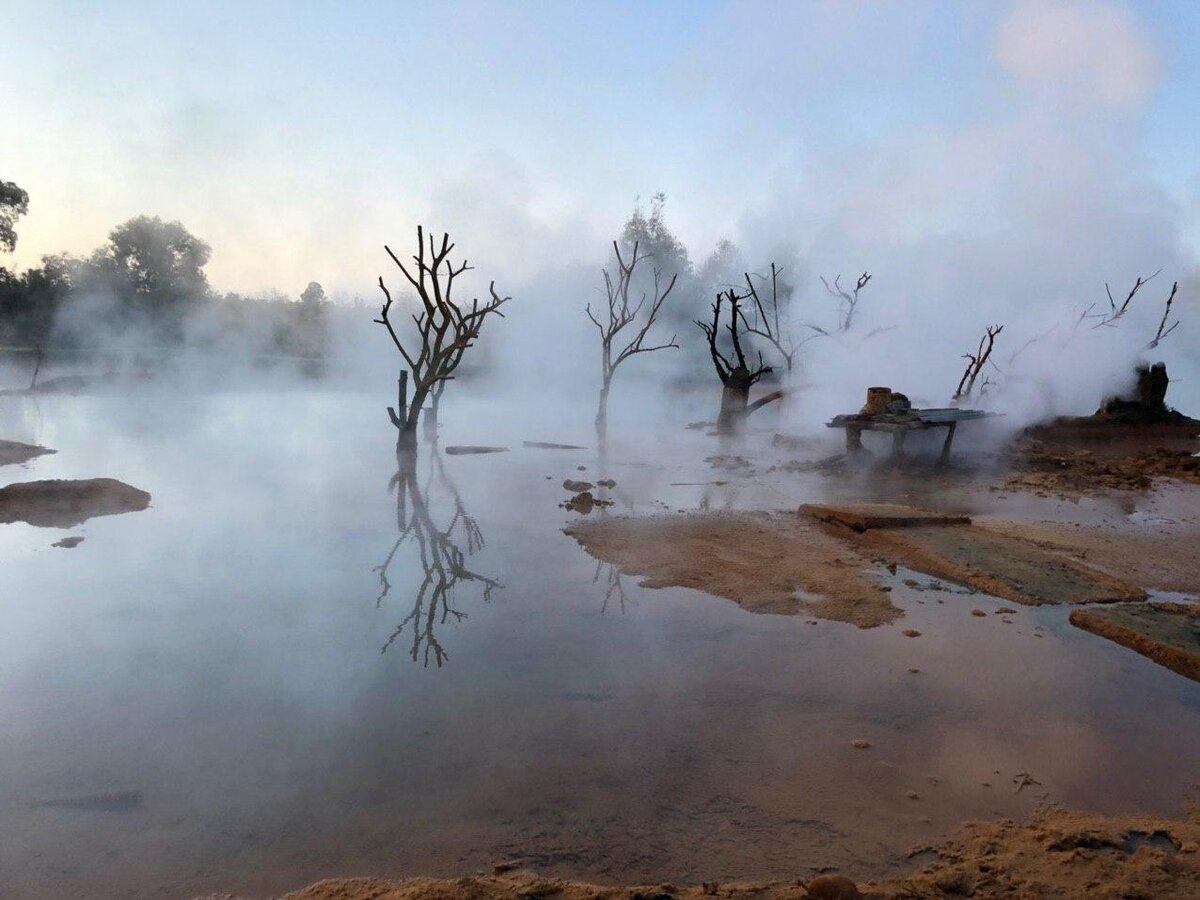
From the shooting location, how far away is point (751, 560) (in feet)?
18.5

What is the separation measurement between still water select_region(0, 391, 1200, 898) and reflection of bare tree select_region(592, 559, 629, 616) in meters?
0.03

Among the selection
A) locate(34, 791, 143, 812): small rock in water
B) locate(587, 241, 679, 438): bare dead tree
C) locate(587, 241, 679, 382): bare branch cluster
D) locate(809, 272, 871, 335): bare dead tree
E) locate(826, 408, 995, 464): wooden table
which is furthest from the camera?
locate(809, 272, 871, 335): bare dead tree

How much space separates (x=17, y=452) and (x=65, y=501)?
381 cm

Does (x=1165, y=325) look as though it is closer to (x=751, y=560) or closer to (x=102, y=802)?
(x=751, y=560)

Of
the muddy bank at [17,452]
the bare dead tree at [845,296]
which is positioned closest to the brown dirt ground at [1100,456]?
the bare dead tree at [845,296]

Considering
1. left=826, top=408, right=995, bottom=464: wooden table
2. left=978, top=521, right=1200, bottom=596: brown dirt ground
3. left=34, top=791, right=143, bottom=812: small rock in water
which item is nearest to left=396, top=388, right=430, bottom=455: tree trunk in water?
left=826, top=408, right=995, bottom=464: wooden table

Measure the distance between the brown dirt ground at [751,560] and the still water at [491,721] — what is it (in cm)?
21

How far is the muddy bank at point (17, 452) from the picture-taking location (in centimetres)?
909

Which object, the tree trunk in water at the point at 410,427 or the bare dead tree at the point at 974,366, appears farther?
the bare dead tree at the point at 974,366

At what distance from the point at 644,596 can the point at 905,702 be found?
182cm

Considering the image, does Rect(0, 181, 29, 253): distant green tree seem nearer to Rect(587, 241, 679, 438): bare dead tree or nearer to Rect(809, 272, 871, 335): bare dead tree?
Rect(587, 241, 679, 438): bare dead tree

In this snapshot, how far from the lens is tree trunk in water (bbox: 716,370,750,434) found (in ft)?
50.3

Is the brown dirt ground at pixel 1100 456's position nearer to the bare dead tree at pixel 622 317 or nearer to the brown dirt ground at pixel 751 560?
the brown dirt ground at pixel 751 560

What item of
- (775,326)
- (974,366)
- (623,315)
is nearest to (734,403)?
→ (623,315)
